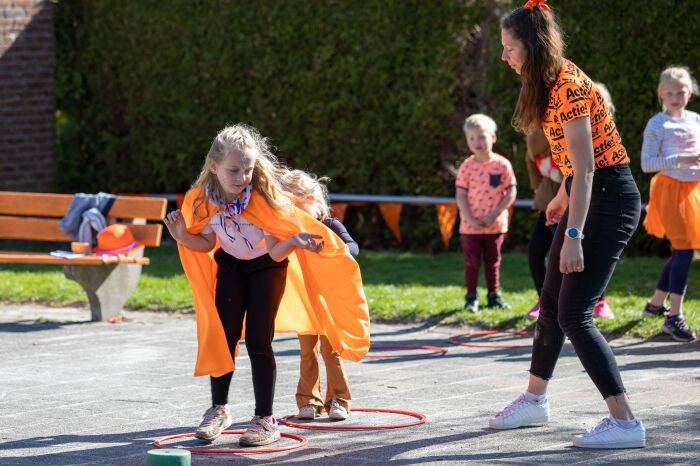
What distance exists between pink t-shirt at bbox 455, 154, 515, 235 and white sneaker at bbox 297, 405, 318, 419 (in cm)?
357

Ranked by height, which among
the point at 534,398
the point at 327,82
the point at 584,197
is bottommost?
the point at 534,398

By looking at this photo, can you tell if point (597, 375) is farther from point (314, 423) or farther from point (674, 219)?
point (674, 219)

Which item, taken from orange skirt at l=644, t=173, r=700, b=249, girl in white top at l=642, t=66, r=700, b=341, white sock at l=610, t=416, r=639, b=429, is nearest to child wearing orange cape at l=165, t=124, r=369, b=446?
white sock at l=610, t=416, r=639, b=429

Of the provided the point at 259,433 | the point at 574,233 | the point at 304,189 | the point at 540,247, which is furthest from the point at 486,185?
the point at 259,433

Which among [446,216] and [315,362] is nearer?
[315,362]

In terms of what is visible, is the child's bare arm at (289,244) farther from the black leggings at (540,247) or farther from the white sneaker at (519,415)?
the black leggings at (540,247)

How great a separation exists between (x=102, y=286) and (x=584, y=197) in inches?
206

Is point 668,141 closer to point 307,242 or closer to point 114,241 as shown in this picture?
point 307,242

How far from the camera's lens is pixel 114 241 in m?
9.90

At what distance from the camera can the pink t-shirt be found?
378 inches

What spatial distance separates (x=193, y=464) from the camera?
5.34 metres

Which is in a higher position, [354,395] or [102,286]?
[102,286]

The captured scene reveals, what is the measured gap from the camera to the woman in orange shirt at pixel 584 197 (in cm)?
542

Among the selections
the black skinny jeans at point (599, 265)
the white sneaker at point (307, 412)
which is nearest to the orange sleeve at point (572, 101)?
the black skinny jeans at point (599, 265)
